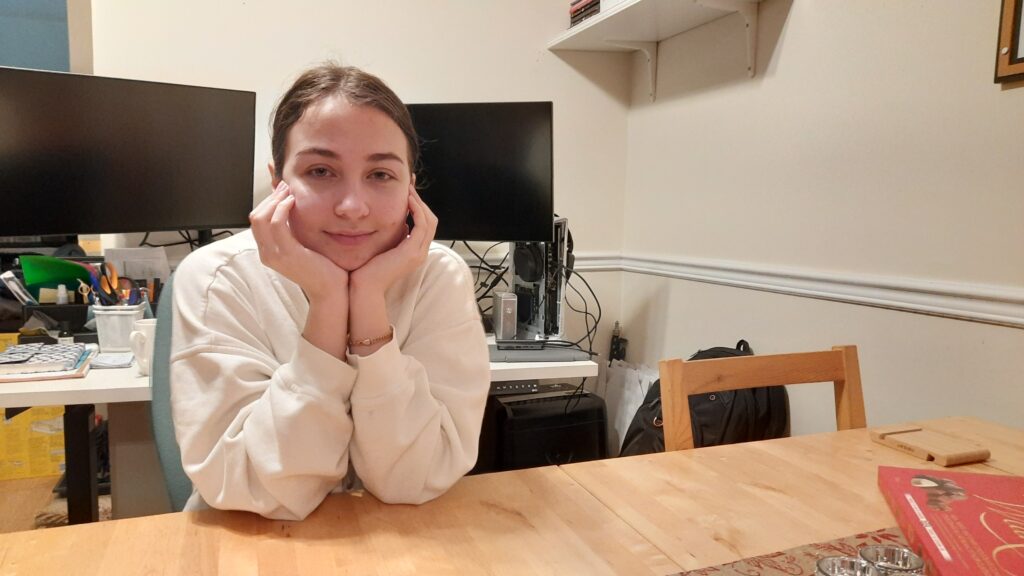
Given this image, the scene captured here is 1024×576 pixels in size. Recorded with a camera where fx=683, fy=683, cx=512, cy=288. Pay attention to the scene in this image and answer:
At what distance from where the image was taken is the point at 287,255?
87cm

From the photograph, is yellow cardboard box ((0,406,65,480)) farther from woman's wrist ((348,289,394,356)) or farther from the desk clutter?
woman's wrist ((348,289,394,356))

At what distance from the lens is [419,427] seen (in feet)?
2.88

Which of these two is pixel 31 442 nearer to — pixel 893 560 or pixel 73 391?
pixel 73 391

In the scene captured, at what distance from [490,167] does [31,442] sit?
1.58 meters

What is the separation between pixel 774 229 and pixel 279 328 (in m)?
1.40

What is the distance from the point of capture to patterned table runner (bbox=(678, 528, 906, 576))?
68 cm

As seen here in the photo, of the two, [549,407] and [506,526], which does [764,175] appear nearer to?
[549,407]

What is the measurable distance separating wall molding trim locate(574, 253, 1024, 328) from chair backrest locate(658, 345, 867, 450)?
1.08 feet

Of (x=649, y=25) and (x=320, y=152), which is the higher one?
(x=649, y=25)

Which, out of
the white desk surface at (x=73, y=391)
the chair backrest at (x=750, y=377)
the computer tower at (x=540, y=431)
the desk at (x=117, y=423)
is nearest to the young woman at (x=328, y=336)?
the desk at (x=117, y=423)

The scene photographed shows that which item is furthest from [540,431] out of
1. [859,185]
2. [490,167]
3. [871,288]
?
[859,185]

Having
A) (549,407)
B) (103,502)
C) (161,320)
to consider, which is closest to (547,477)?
(161,320)

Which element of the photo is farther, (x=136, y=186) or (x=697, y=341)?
(x=697, y=341)

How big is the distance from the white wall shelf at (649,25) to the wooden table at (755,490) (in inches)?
49.7
